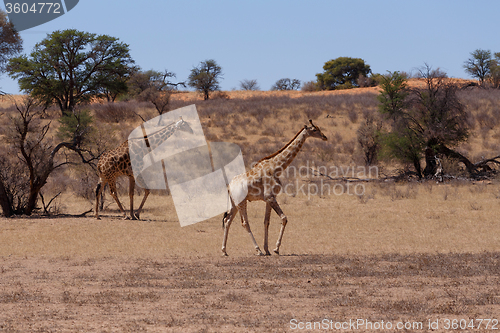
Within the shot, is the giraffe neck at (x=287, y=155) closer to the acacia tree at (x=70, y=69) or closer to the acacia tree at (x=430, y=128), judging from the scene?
the acacia tree at (x=430, y=128)

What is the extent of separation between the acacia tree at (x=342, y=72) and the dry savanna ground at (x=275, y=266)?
4283 centimetres

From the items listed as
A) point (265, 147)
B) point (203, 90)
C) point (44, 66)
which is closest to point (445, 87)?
point (265, 147)

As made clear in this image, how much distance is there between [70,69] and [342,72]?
3583cm

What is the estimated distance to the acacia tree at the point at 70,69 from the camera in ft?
120

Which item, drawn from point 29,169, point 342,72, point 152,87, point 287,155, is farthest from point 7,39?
point 342,72

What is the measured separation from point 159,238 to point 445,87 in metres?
16.0

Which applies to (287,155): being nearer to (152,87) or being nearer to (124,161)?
(124,161)

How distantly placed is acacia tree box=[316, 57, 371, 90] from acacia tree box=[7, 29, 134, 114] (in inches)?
1173

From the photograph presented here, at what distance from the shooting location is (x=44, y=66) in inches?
1449

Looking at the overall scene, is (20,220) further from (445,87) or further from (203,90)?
(203,90)

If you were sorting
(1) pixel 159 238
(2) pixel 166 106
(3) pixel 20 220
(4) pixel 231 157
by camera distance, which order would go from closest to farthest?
(1) pixel 159 238, (3) pixel 20 220, (4) pixel 231 157, (2) pixel 166 106

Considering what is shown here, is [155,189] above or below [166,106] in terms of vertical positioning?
below

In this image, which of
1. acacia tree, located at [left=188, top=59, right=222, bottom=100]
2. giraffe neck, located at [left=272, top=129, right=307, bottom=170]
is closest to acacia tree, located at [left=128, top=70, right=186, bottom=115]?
acacia tree, located at [left=188, top=59, right=222, bottom=100]

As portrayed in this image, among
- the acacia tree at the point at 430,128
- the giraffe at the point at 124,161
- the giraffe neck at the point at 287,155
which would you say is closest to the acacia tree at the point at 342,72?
the acacia tree at the point at 430,128
